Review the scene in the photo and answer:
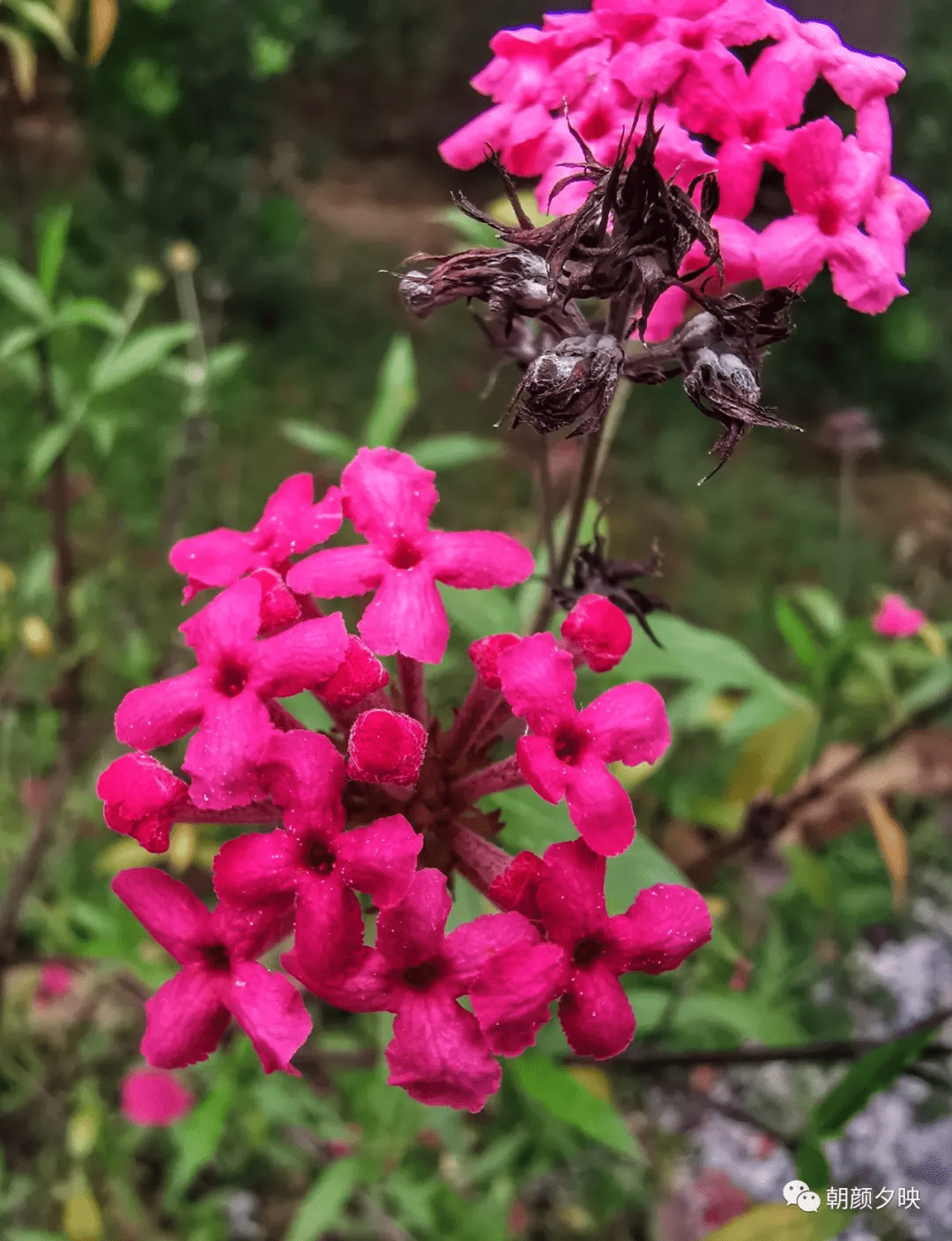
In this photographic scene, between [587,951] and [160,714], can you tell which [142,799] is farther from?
[587,951]

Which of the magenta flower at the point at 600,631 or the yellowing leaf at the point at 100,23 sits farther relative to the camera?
the yellowing leaf at the point at 100,23

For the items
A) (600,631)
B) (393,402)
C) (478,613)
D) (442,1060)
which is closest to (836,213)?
(600,631)

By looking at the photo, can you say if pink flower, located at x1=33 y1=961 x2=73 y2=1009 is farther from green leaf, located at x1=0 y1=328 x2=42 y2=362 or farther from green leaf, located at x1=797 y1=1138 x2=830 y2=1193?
green leaf, located at x1=797 y1=1138 x2=830 y2=1193

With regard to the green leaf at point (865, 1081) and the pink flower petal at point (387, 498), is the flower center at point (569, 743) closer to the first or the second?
the pink flower petal at point (387, 498)

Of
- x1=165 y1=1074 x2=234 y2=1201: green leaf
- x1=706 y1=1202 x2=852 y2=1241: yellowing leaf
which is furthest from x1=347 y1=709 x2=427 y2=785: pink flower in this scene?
x1=165 y1=1074 x2=234 y2=1201: green leaf

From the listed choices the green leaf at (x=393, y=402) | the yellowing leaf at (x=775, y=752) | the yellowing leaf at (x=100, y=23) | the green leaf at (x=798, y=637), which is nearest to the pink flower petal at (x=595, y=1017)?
the yellowing leaf at (x=775, y=752)
